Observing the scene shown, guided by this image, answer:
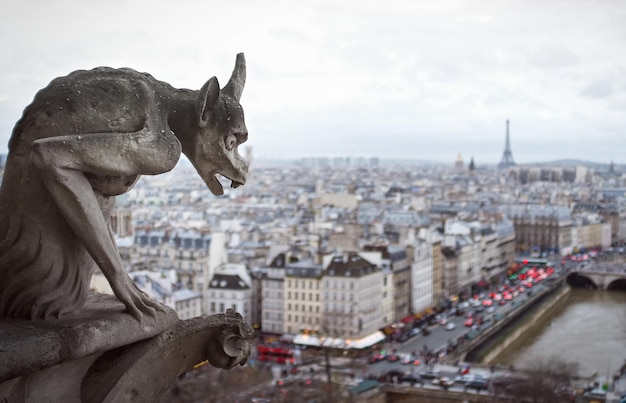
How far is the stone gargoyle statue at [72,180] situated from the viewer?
2227mm

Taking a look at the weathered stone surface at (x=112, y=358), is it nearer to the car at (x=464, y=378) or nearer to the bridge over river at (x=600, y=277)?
the car at (x=464, y=378)

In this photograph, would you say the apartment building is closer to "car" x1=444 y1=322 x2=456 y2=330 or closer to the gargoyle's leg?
"car" x1=444 y1=322 x2=456 y2=330

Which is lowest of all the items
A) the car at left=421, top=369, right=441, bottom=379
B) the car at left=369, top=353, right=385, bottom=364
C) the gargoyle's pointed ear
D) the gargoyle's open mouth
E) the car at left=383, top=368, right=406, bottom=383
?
the car at left=369, top=353, right=385, bottom=364

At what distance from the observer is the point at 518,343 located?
2734 cm

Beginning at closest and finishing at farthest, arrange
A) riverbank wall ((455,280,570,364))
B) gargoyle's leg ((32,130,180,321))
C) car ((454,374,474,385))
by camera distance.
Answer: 1. gargoyle's leg ((32,130,180,321))
2. car ((454,374,474,385))
3. riverbank wall ((455,280,570,364))

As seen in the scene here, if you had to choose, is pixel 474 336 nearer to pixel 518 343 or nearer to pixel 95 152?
pixel 518 343

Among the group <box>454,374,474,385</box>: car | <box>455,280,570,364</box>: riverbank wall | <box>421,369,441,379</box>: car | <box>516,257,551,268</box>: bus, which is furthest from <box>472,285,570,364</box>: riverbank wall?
<box>516,257,551,268</box>: bus

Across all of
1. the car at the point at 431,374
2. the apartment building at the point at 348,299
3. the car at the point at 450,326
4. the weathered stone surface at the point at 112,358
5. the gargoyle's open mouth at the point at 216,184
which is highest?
the gargoyle's open mouth at the point at 216,184

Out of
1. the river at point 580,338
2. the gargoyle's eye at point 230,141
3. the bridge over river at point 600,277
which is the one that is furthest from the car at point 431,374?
the bridge over river at point 600,277

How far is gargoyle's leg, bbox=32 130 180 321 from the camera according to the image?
7.19ft

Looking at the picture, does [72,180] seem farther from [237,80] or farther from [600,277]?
[600,277]

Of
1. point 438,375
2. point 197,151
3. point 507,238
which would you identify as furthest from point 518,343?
point 197,151

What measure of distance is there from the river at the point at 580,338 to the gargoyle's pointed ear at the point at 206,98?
20742 mm

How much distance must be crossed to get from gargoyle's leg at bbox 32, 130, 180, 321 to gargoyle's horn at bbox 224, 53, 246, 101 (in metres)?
0.24
